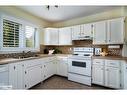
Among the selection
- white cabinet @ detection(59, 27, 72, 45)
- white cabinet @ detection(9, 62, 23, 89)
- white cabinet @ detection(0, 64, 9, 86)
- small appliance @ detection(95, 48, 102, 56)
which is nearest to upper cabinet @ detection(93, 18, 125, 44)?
small appliance @ detection(95, 48, 102, 56)

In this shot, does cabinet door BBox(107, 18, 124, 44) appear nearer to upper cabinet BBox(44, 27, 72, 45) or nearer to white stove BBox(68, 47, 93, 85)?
white stove BBox(68, 47, 93, 85)

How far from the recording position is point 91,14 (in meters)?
3.63

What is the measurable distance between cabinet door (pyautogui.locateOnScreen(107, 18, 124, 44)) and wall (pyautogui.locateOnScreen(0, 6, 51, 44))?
259 cm

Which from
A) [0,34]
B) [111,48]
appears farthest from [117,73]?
[0,34]

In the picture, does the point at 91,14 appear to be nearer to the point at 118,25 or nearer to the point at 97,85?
the point at 118,25

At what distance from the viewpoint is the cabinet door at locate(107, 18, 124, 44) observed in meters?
2.85

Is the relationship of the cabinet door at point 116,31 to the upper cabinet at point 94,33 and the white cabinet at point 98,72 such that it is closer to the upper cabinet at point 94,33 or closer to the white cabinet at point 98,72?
the upper cabinet at point 94,33

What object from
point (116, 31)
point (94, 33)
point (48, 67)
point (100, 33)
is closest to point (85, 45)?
point (94, 33)

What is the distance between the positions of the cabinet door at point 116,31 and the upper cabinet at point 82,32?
598mm

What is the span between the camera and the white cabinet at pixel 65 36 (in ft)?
12.9

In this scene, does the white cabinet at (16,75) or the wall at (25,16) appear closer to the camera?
the white cabinet at (16,75)

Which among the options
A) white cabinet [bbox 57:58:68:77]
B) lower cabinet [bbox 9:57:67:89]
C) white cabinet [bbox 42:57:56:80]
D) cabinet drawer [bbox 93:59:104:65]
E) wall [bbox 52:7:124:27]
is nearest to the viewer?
lower cabinet [bbox 9:57:67:89]

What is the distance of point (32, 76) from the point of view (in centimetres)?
271

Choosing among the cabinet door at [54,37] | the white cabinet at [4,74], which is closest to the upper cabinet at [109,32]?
the cabinet door at [54,37]
